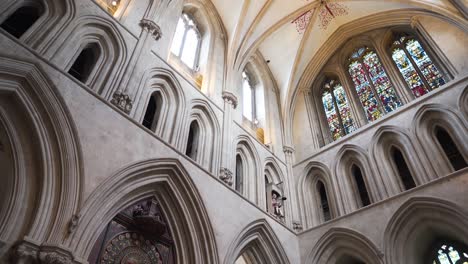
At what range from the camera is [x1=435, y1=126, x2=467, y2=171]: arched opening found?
8.03 meters

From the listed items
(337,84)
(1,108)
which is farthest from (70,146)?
(337,84)

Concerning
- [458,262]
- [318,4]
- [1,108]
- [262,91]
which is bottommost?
[458,262]

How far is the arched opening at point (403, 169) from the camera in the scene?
8.66m

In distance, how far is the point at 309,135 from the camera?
11.9 meters

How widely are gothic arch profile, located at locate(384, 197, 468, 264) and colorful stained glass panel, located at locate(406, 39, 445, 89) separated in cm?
381

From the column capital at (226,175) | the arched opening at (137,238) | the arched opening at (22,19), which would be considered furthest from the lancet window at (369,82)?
the arched opening at (22,19)

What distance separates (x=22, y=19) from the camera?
19.9ft

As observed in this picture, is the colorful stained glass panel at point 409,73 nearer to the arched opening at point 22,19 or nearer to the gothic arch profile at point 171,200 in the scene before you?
the gothic arch profile at point 171,200

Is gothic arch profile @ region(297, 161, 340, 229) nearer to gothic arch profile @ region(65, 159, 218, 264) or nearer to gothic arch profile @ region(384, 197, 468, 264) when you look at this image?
gothic arch profile @ region(384, 197, 468, 264)

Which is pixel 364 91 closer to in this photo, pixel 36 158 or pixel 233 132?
pixel 233 132

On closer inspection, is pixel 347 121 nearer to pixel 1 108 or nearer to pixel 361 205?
pixel 361 205

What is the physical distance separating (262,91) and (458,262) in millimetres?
7695

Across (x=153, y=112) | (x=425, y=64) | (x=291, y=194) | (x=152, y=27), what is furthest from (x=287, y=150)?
(x=152, y=27)

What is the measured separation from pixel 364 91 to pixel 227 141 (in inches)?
220
